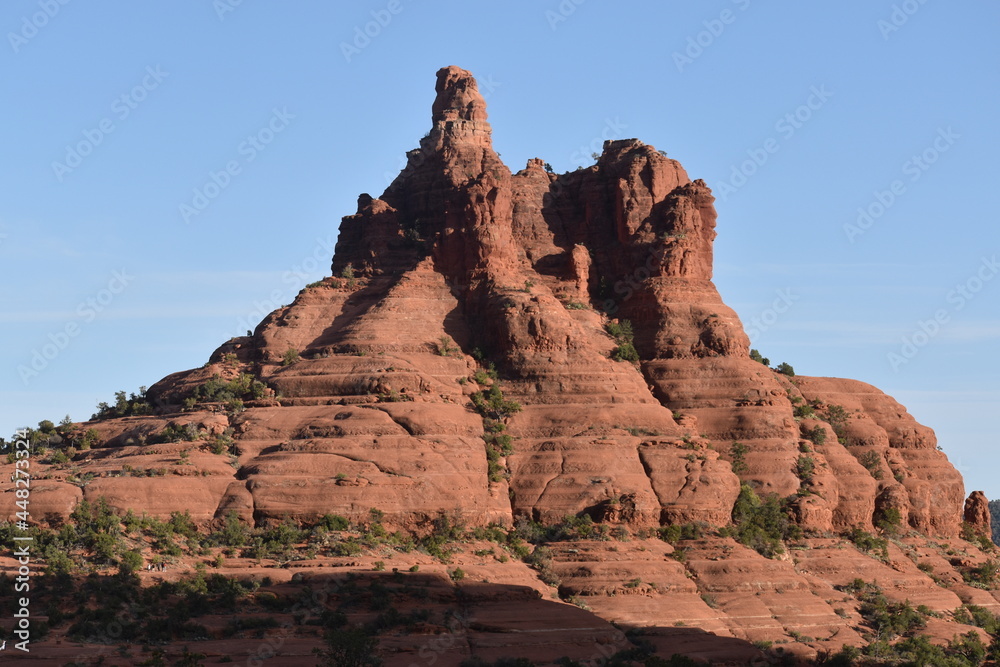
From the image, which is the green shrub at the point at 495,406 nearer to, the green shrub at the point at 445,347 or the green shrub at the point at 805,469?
the green shrub at the point at 445,347

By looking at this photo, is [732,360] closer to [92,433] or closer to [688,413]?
[688,413]

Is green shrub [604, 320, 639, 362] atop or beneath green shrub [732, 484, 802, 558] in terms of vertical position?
atop

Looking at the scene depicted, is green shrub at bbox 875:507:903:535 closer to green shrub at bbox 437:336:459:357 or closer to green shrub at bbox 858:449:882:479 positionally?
→ green shrub at bbox 858:449:882:479

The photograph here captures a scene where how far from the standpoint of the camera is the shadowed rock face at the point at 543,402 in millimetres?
91562

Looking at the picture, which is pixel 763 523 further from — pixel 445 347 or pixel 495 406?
pixel 445 347

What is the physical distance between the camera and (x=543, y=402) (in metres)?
102

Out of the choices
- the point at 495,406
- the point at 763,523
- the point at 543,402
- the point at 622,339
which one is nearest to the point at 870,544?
the point at 763,523

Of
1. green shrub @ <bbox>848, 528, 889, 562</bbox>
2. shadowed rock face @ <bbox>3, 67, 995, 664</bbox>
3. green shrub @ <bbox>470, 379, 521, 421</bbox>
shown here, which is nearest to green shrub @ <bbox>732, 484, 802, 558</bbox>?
shadowed rock face @ <bbox>3, 67, 995, 664</bbox>

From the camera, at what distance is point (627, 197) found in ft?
376

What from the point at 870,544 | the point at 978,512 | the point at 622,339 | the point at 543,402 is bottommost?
the point at 870,544

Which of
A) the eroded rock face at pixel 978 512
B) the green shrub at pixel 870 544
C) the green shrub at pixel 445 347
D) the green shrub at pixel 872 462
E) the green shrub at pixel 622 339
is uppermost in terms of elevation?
the green shrub at pixel 622 339

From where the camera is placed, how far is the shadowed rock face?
91562mm

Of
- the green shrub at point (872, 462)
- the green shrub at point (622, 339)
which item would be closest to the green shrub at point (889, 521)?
the green shrub at point (872, 462)

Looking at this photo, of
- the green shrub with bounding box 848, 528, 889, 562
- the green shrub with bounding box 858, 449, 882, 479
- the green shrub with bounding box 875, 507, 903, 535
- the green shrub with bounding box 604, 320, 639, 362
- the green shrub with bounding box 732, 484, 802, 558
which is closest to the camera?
the green shrub with bounding box 732, 484, 802, 558
